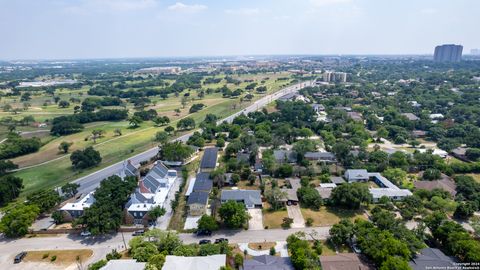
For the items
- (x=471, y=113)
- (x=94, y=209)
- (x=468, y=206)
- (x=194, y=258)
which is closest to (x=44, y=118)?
(x=94, y=209)

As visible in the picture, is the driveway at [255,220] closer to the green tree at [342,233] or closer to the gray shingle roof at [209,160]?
the green tree at [342,233]

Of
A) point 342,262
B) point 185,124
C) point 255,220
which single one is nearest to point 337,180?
point 255,220

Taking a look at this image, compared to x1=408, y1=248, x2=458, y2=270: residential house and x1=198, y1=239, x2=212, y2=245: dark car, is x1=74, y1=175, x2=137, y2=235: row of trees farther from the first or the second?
x1=408, y1=248, x2=458, y2=270: residential house

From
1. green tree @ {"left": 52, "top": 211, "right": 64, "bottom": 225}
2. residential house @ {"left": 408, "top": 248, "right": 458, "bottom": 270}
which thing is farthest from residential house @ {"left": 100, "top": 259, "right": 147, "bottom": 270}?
residential house @ {"left": 408, "top": 248, "right": 458, "bottom": 270}

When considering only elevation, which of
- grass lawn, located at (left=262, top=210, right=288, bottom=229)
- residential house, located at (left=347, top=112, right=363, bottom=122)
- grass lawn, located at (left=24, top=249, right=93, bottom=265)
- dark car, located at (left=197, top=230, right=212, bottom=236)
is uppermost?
residential house, located at (left=347, top=112, right=363, bottom=122)

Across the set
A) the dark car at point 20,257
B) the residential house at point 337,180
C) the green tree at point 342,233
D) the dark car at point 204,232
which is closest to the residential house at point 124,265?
the dark car at point 204,232

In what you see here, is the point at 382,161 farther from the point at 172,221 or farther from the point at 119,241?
the point at 119,241

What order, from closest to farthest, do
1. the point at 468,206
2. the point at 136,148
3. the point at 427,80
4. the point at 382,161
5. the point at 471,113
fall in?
the point at 468,206
the point at 382,161
the point at 136,148
the point at 471,113
the point at 427,80
